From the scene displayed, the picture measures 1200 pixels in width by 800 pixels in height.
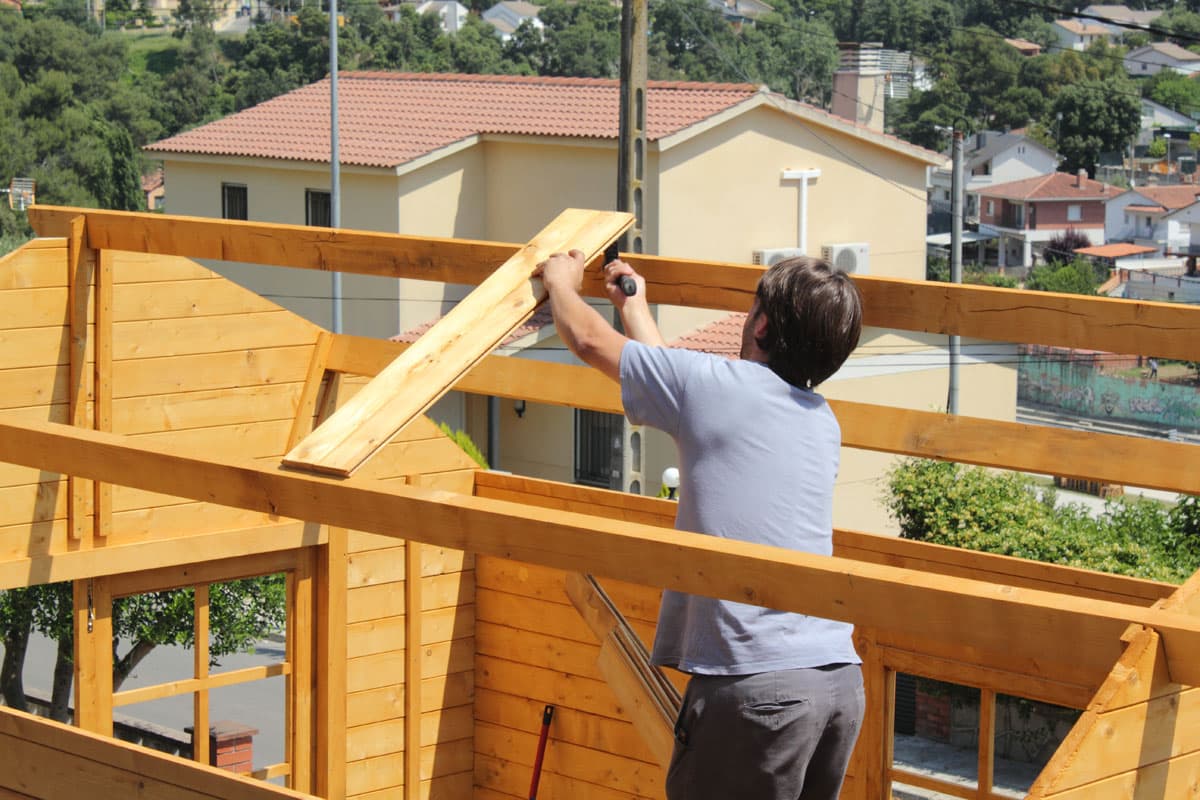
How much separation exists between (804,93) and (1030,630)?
64822 mm

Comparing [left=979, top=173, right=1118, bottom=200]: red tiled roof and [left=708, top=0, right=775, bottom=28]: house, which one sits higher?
[left=708, top=0, right=775, bottom=28]: house

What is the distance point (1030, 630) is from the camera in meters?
2.18

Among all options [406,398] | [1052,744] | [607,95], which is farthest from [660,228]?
[406,398]

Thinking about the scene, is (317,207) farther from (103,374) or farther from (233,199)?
(103,374)

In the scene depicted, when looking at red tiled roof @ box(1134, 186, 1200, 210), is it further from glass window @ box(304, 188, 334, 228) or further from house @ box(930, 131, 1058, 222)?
glass window @ box(304, 188, 334, 228)

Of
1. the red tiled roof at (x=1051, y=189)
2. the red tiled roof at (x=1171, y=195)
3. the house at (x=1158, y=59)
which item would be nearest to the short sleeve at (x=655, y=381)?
the red tiled roof at (x=1051, y=189)

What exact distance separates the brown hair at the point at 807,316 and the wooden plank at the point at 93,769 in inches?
56.7

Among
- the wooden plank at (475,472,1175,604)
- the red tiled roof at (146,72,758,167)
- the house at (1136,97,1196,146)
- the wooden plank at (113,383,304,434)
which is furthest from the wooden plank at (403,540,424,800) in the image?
the house at (1136,97,1196,146)

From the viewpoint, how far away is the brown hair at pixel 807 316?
8.44 feet

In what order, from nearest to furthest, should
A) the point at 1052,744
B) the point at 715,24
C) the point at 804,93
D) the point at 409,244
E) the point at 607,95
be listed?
1. the point at 409,244
2. the point at 1052,744
3. the point at 607,95
4. the point at 804,93
5. the point at 715,24

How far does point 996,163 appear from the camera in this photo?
56.9 meters

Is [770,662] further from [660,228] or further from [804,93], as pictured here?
[804,93]

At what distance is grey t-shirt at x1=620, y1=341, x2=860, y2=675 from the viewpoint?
258 centimetres

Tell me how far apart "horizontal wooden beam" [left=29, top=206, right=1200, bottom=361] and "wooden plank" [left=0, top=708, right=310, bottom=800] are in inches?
58.3
